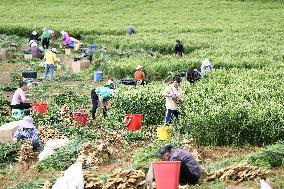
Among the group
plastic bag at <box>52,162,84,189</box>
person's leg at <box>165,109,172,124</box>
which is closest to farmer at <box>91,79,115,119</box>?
person's leg at <box>165,109,172,124</box>

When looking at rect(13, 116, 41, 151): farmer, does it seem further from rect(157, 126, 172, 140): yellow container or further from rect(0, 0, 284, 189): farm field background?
rect(157, 126, 172, 140): yellow container

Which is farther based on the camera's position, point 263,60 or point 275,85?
point 263,60

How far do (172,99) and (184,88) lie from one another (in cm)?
290

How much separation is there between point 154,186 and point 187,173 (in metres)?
0.88

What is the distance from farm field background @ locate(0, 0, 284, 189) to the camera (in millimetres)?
14531

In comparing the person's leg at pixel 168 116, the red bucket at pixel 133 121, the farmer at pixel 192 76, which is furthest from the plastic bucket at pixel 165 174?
the farmer at pixel 192 76

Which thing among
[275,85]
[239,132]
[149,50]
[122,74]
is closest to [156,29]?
[149,50]

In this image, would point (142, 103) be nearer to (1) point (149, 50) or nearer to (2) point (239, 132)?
(2) point (239, 132)

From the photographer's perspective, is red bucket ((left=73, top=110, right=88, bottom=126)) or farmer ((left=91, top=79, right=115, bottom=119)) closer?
red bucket ((left=73, top=110, right=88, bottom=126))

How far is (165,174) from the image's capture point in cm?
1072

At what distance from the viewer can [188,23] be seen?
2046 inches

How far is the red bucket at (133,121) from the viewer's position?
18.5m

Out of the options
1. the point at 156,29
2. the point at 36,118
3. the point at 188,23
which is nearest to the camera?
the point at 36,118

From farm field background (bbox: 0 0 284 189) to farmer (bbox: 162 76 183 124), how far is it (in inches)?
12.5
